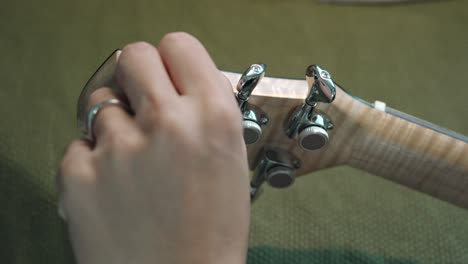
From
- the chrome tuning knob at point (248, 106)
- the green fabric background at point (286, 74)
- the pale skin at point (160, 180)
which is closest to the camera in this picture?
the pale skin at point (160, 180)

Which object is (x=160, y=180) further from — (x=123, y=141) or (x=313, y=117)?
(x=313, y=117)

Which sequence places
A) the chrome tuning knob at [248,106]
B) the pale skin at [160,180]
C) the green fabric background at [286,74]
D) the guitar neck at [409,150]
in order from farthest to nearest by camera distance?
1. the green fabric background at [286,74]
2. the guitar neck at [409,150]
3. the chrome tuning knob at [248,106]
4. the pale skin at [160,180]

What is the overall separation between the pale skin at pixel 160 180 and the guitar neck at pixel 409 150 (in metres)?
0.29

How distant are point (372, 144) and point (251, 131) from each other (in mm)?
Result: 157

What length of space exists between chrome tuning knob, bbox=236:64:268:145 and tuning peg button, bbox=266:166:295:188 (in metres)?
0.06

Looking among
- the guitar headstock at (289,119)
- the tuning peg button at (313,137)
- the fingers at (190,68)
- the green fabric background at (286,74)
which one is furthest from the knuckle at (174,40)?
the green fabric background at (286,74)

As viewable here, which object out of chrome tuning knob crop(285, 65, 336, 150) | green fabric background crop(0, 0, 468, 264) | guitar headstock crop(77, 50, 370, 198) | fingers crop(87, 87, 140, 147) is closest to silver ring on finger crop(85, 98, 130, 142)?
fingers crop(87, 87, 140, 147)

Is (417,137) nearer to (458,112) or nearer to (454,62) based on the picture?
(458,112)

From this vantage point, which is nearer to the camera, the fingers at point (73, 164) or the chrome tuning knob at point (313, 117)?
the fingers at point (73, 164)

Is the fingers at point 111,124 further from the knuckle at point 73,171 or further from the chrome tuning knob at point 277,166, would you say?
the chrome tuning knob at point 277,166

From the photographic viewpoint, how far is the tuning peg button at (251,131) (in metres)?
0.48

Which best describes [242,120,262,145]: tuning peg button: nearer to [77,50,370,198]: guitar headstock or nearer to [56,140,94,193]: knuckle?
[77,50,370,198]: guitar headstock

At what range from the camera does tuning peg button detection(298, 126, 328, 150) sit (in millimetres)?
493

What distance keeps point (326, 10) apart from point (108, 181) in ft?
2.78
